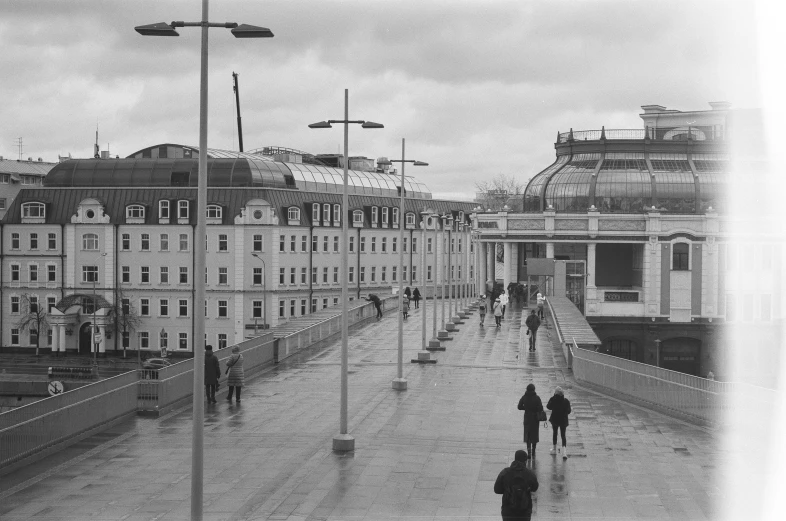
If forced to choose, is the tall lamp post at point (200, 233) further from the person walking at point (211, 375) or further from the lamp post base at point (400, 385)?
the lamp post base at point (400, 385)

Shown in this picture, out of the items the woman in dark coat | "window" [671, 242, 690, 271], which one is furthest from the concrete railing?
"window" [671, 242, 690, 271]

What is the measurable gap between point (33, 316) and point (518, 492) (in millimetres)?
89124

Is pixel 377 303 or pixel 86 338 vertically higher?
pixel 377 303

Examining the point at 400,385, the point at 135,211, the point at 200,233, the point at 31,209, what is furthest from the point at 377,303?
the point at 31,209

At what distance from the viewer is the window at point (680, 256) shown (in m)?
77.9

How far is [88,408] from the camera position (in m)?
24.3

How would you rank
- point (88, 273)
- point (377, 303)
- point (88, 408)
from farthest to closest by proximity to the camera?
point (88, 273)
point (377, 303)
point (88, 408)

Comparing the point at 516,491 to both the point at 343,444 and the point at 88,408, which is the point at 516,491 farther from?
the point at 88,408

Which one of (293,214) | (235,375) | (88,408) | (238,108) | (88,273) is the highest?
(238,108)

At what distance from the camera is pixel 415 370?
39.3 m

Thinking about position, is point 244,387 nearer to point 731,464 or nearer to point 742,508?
point 731,464

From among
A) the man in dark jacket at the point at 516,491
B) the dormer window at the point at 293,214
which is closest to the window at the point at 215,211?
the dormer window at the point at 293,214

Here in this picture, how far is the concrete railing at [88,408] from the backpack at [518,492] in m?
9.64

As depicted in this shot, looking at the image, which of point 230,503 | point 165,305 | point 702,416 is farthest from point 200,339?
point 165,305
